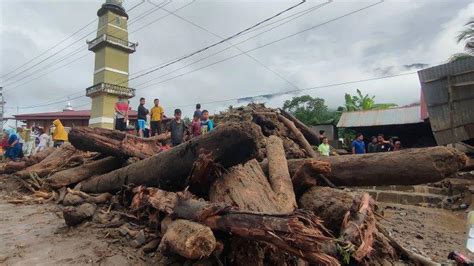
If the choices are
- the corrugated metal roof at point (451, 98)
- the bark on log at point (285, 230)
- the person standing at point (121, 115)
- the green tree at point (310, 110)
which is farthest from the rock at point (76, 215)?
the green tree at point (310, 110)

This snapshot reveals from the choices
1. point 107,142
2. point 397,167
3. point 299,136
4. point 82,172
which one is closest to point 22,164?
point 82,172

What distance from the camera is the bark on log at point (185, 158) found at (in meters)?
3.37

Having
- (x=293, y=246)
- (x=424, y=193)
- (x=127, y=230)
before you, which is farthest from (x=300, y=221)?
(x=424, y=193)

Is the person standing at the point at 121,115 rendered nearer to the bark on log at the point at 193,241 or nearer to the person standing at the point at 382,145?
the person standing at the point at 382,145

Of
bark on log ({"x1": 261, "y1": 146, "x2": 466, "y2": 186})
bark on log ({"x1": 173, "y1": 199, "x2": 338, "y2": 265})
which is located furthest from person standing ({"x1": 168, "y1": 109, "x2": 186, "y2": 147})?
bark on log ({"x1": 173, "y1": 199, "x2": 338, "y2": 265})

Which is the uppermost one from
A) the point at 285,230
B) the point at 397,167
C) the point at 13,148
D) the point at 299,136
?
the point at 299,136

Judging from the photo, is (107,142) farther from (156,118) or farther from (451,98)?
(451,98)

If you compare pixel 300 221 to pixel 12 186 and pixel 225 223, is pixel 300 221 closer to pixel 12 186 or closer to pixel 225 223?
pixel 225 223

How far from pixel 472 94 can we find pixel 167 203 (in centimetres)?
854

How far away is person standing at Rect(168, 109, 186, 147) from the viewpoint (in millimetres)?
8211

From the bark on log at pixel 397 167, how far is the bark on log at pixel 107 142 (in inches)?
123

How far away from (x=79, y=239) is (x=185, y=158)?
5.08ft

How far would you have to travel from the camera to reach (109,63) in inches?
1268

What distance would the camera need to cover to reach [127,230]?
390 centimetres
